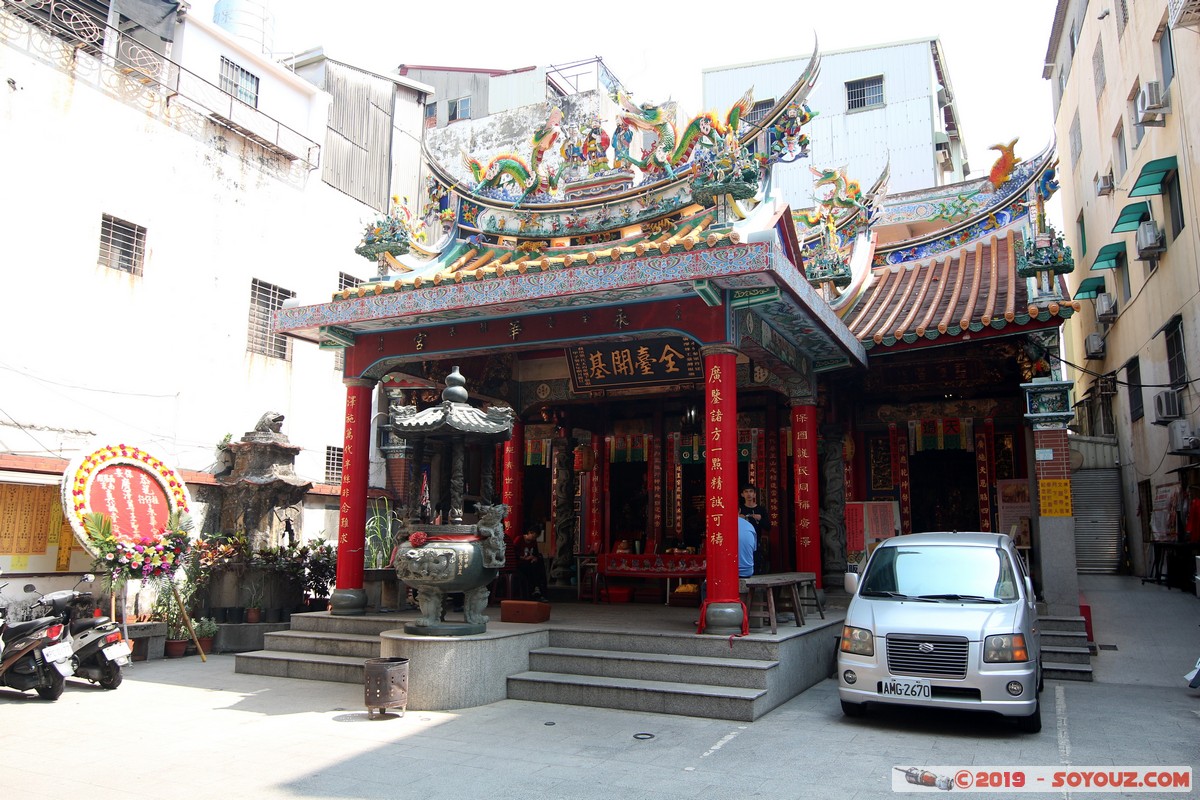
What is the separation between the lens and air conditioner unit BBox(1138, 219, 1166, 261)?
1485 centimetres

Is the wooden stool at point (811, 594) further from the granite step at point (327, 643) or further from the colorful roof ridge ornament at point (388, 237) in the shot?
the colorful roof ridge ornament at point (388, 237)

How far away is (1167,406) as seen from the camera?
14.3 metres

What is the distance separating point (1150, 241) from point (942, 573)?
34.6 ft

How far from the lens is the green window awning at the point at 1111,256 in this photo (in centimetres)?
1806

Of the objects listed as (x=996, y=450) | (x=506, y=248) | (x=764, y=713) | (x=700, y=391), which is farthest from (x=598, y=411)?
(x=764, y=713)

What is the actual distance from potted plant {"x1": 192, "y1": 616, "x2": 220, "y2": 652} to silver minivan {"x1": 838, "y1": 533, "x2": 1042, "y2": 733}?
8.70 meters

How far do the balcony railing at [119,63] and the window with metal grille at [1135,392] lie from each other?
1800 centimetres

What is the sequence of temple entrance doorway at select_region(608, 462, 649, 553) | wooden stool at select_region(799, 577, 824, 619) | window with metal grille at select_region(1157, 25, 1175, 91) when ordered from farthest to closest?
temple entrance doorway at select_region(608, 462, 649, 553), window with metal grille at select_region(1157, 25, 1175, 91), wooden stool at select_region(799, 577, 824, 619)

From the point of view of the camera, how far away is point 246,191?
16656 millimetres

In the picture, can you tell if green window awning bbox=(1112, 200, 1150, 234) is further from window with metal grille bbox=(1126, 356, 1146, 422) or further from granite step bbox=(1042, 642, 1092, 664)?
granite step bbox=(1042, 642, 1092, 664)

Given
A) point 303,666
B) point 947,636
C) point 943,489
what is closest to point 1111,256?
point 943,489

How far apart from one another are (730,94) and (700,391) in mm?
18951

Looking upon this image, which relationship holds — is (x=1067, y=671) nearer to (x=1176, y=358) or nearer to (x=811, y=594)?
(x=811, y=594)

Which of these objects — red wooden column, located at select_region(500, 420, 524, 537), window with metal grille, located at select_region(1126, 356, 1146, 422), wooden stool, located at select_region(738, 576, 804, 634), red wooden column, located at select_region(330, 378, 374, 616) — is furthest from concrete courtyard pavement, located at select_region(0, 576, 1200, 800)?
→ window with metal grille, located at select_region(1126, 356, 1146, 422)
